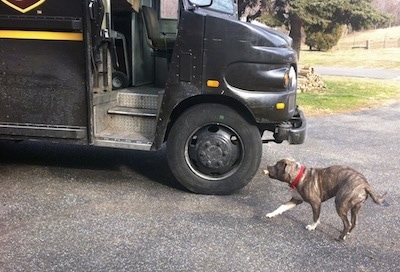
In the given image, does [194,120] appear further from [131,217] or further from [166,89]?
[131,217]

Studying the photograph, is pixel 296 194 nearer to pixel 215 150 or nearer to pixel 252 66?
pixel 215 150

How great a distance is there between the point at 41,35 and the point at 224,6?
2259mm

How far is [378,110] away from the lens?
12102 mm

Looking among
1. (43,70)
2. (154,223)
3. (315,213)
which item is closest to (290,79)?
(315,213)

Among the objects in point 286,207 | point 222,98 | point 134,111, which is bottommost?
point 286,207

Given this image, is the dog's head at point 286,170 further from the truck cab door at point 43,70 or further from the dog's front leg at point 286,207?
the truck cab door at point 43,70

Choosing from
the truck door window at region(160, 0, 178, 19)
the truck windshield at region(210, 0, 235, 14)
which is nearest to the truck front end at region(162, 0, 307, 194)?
the truck windshield at region(210, 0, 235, 14)

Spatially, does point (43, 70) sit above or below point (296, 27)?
below

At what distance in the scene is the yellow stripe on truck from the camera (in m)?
4.68

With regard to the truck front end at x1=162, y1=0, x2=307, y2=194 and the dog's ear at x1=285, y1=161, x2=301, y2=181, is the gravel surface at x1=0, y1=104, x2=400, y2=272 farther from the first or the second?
the dog's ear at x1=285, y1=161, x2=301, y2=181

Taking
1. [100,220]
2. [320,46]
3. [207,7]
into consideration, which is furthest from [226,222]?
[320,46]

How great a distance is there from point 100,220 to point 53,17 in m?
2.04

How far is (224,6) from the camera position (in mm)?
5789

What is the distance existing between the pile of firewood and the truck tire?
34.0 ft
